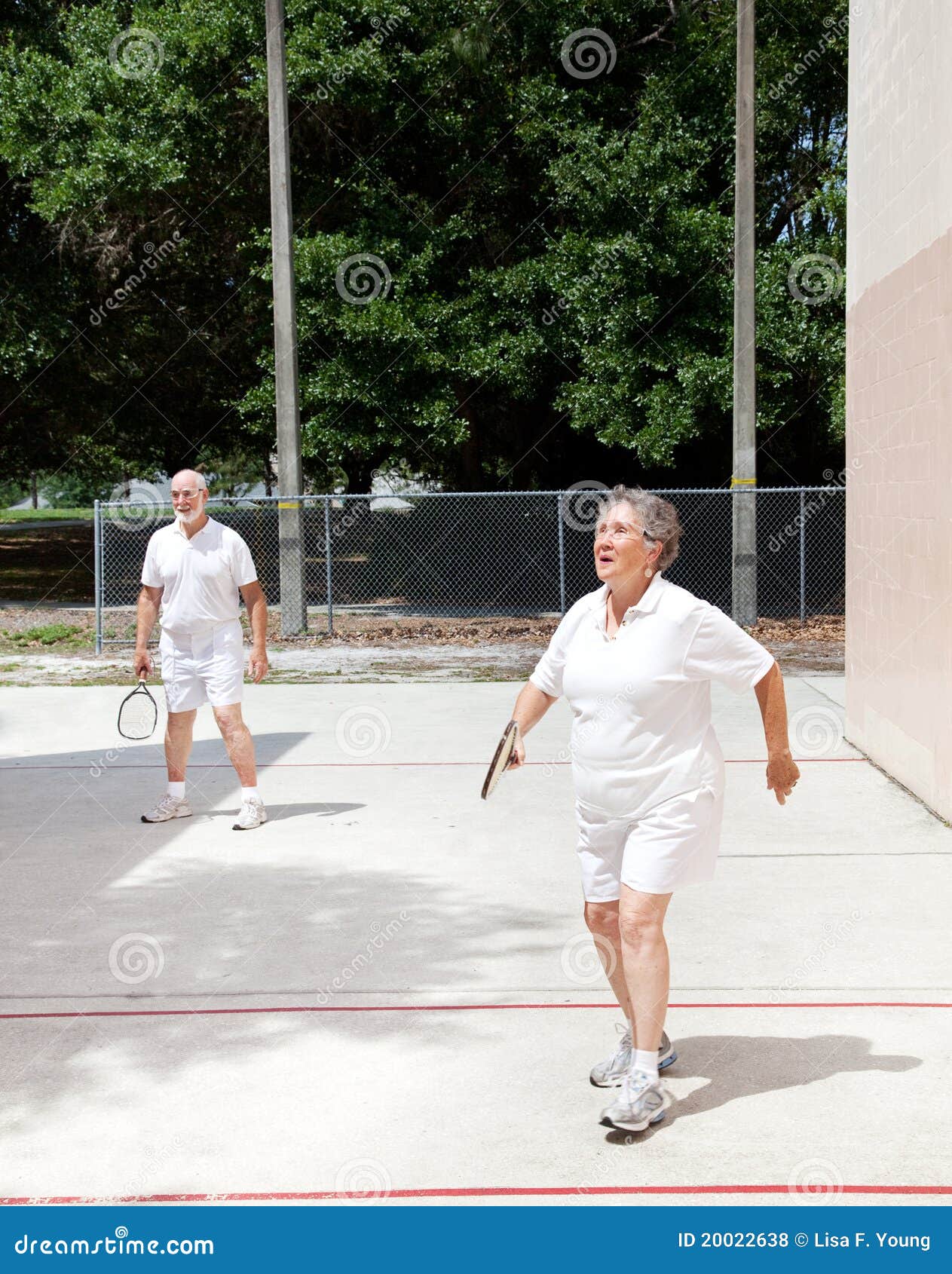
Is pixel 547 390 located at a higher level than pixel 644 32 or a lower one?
lower

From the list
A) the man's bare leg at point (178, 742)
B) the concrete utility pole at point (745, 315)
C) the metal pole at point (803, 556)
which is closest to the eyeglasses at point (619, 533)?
the man's bare leg at point (178, 742)

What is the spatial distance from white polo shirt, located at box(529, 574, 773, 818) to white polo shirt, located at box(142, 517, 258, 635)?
3897 mm

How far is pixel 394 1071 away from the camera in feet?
14.3

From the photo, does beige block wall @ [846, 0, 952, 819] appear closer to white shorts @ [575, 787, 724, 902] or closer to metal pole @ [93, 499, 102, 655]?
white shorts @ [575, 787, 724, 902]

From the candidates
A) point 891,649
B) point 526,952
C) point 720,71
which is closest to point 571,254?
point 720,71

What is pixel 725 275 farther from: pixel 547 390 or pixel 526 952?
pixel 526 952

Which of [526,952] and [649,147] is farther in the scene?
[649,147]

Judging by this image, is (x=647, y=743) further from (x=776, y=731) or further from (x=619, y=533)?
(x=619, y=533)

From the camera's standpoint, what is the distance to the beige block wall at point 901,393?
7887 millimetres

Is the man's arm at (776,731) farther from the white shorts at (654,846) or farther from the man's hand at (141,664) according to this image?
the man's hand at (141,664)

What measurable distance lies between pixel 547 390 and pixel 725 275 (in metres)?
4.32

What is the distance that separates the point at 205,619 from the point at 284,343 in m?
11.2

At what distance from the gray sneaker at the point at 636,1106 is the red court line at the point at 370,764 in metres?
5.53

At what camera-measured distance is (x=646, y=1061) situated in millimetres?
3959
